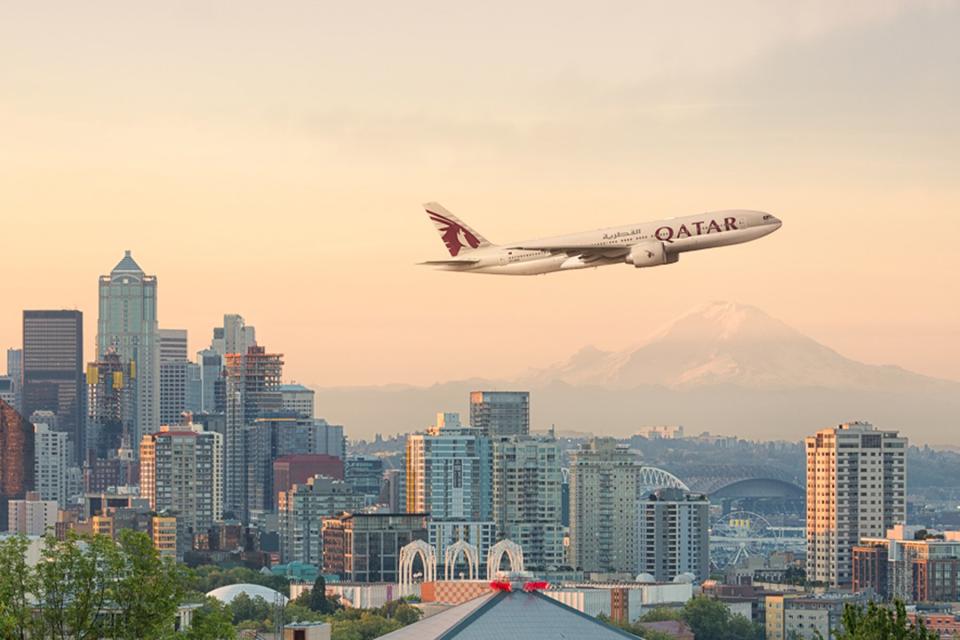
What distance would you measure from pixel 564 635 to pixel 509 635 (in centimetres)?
150

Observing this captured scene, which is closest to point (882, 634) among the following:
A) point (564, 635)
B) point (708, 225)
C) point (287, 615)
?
point (564, 635)

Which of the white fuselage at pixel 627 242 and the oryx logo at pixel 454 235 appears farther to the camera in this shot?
the oryx logo at pixel 454 235

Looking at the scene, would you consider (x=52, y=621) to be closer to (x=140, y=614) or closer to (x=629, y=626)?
(x=140, y=614)

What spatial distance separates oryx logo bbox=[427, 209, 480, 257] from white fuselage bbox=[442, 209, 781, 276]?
11.6m

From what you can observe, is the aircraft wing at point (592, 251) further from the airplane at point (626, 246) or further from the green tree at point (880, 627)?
the green tree at point (880, 627)

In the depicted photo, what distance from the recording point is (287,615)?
598 feet

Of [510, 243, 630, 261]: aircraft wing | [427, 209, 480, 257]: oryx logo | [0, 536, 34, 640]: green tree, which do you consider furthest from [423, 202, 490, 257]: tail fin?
[0, 536, 34, 640]: green tree

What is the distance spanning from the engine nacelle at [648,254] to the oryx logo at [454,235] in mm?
16524

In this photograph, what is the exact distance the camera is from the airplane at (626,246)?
85312 millimetres

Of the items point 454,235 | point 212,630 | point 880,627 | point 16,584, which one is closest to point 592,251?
point 454,235

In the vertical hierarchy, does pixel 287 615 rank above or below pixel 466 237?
below

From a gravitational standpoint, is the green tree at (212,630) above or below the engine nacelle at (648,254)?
below

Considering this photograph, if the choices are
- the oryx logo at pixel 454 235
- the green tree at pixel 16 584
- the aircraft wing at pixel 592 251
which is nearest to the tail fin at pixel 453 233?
the oryx logo at pixel 454 235

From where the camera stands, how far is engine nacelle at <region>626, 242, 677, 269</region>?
84.4 meters
